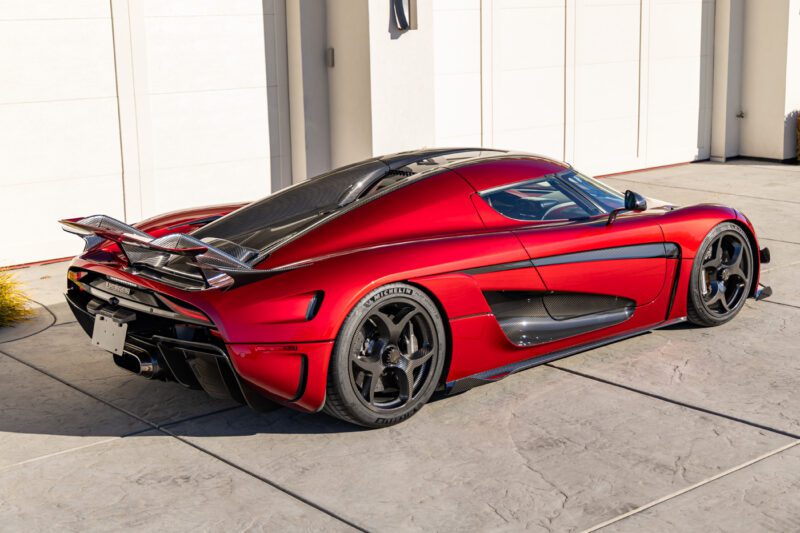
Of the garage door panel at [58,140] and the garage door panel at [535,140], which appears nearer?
the garage door panel at [58,140]

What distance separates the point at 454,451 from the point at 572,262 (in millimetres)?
1278

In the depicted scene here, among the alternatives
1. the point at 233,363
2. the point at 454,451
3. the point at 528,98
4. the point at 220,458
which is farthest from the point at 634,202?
the point at 528,98

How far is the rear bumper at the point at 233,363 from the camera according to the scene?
15.1 feet

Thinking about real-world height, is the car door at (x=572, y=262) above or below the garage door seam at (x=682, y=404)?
above

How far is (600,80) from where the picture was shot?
1261 cm

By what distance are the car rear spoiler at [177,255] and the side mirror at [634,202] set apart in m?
2.06

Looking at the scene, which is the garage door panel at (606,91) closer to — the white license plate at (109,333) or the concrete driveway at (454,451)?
the concrete driveway at (454,451)

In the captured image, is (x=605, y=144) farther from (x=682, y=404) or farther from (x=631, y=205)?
(x=682, y=404)

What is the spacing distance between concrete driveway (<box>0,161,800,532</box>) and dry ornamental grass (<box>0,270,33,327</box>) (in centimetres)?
73

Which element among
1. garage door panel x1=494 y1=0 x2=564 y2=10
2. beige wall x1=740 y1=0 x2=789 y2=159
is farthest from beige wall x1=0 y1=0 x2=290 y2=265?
beige wall x1=740 y1=0 x2=789 y2=159

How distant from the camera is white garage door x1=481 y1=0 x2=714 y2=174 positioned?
38.5 feet

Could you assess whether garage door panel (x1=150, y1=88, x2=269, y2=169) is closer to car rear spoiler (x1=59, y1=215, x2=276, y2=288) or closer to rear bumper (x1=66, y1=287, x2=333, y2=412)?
car rear spoiler (x1=59, y1=215, x2=276, y2=288)

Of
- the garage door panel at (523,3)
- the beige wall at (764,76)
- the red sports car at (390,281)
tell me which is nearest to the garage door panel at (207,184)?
the garage door panel at (523,3)

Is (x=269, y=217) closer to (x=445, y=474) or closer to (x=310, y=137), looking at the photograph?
(x=445, y=474)
